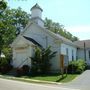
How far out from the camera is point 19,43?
36062mm

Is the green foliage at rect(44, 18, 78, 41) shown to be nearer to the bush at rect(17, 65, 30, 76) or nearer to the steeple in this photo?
the steeple

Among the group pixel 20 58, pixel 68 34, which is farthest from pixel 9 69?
pixel 68 34

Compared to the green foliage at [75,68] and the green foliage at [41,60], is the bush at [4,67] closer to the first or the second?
the green foliage at [41,60]

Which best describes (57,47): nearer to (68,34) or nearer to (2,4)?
(2,4)

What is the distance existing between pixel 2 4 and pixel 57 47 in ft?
66.9

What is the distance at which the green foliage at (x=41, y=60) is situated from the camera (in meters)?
32.8

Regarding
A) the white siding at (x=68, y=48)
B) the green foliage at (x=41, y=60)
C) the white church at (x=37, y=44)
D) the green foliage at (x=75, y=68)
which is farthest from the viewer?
the white siding at (x=68, y=48)

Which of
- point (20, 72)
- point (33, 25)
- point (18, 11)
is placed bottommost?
point (20, 72)

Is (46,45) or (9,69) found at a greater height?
(46,45)

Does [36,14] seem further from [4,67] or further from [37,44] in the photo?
[4,67]

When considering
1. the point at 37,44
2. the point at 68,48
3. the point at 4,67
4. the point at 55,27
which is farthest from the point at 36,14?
→ the point at 55,27

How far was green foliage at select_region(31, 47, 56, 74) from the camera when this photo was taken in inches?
1289

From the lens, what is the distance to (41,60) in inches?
1312

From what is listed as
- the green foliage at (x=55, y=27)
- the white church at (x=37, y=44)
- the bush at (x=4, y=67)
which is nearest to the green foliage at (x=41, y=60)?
the white church at (x=37, y=44)
